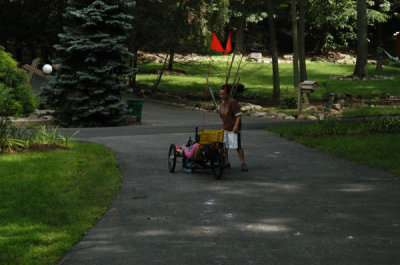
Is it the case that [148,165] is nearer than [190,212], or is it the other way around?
[190,212]

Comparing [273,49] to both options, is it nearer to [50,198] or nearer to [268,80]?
[268,80]

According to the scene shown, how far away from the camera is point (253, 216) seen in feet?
25.8

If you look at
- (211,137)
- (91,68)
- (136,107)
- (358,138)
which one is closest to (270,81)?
(136,107)

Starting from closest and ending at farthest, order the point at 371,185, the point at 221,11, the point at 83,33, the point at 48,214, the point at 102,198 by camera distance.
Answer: the point at 48,214, the point at 102,198, the point at 371,185, the point at 83,33, the point at 221,11

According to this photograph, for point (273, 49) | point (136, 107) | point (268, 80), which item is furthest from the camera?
point (268, 80)

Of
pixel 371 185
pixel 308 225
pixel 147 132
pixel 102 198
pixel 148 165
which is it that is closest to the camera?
pixel 308 225

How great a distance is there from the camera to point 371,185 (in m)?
10.2

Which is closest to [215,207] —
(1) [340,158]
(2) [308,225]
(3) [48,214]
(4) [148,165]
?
(2) [308,225]

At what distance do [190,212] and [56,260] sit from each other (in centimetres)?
247

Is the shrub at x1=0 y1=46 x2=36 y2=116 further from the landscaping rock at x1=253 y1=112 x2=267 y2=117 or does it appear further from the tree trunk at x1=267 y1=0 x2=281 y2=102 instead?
the tree trunk at x1=267 y1=0 x2=281 y2=102

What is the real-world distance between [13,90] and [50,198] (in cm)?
585

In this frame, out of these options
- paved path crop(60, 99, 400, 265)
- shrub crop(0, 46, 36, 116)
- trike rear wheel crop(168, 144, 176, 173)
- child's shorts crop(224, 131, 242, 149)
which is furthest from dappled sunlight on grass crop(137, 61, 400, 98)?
paved path crop(60, 99, 400, 265)

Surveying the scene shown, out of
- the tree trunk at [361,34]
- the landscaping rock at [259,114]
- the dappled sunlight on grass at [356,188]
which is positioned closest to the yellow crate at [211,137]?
the dappled sunlight on grass at [356,188]

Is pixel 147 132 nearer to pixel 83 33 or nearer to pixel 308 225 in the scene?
pixel 83 33
